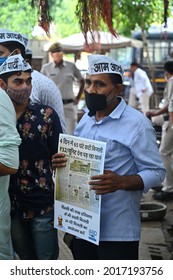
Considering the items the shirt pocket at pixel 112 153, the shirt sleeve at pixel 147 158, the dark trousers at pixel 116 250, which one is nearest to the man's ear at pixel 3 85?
the shirt pocket at pixel 112 153

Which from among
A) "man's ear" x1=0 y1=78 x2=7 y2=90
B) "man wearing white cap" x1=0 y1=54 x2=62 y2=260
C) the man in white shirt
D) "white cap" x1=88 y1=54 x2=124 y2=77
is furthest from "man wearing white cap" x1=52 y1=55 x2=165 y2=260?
the man in white shirt

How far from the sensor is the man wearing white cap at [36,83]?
171 inches

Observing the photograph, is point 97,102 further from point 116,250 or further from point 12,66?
point 116,250

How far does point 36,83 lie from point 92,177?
1.59 metres

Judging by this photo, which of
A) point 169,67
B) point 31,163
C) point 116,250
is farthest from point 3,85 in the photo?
point 169,67

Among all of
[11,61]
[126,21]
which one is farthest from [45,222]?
[126,21]

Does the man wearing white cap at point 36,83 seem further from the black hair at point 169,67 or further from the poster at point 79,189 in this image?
the black hair at point 169,67

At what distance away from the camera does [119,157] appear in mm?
3396

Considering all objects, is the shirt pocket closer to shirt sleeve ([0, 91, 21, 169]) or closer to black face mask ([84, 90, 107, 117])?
black face mask ([84, 90, 107, 117])

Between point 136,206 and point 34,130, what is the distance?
810 millimetres

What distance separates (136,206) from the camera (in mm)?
3475

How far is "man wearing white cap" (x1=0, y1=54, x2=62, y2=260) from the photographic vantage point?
12.2 ft

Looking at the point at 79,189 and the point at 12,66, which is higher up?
the point at 12,66

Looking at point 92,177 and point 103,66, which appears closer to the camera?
point 92,177
